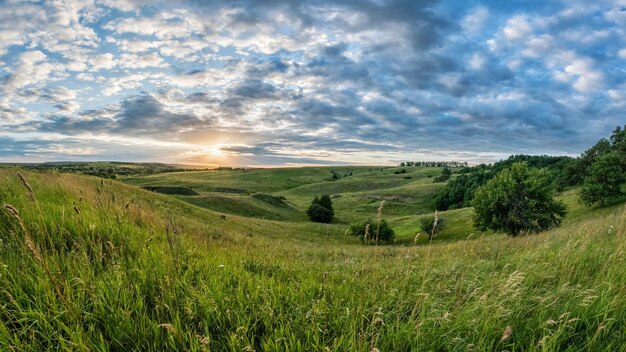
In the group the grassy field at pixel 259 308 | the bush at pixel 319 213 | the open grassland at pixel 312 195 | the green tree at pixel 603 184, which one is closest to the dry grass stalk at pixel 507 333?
the grassy field at pixel 259 308

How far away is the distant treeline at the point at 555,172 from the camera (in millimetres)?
90250

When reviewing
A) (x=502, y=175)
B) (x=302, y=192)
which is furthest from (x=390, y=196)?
(x=502, y=175)

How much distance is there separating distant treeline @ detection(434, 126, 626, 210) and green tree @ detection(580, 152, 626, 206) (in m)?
10.1

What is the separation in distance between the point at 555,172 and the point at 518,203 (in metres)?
81.3

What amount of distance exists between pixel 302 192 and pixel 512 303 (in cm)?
15135

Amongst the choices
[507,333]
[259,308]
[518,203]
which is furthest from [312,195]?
[507,333]

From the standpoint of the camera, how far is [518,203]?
40.9 metres

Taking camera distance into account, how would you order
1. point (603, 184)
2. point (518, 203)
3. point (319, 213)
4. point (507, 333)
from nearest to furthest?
point (507, 333), point (518, 203), point (603, 184), point (319, 213)

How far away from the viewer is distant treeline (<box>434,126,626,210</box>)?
296 ft

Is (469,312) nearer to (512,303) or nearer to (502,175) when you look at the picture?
(512,303)

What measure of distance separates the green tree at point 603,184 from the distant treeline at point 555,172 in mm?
10077

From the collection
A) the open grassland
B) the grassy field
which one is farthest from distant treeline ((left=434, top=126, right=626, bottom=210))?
the grassy field

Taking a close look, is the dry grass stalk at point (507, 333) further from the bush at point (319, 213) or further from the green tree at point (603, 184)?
the bush at point (319, 213)

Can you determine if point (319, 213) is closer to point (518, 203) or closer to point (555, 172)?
point (518, 203)
